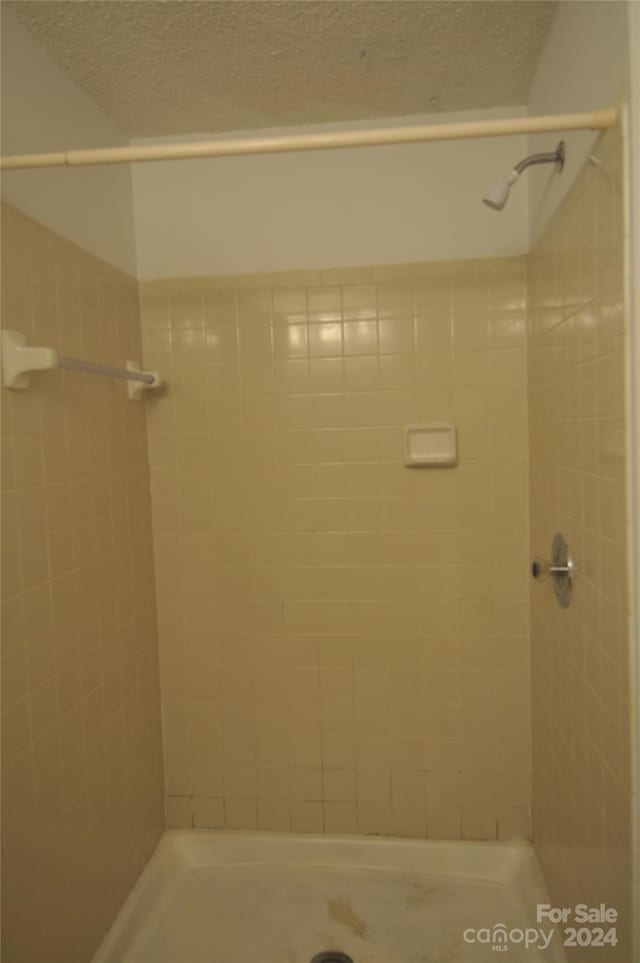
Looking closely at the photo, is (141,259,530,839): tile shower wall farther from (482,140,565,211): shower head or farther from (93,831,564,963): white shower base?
(482,140,565,211): shower head

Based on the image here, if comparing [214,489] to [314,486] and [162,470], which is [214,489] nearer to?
[162,470]

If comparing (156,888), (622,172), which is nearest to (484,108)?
(622,172)

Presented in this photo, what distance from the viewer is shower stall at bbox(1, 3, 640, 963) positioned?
4.46ft

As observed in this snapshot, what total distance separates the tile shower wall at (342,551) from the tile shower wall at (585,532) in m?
0.13

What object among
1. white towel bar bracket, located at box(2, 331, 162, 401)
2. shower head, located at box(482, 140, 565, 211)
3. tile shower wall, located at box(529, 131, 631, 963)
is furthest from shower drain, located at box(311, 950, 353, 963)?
shower head, located at box(482, 140, 565, 211)

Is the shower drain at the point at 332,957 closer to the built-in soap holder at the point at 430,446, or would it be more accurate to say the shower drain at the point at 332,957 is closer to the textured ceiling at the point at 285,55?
the built-in soap holder at the point at 430,446

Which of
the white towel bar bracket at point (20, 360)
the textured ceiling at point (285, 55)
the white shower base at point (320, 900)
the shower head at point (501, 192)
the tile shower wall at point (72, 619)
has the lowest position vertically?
the white shower base at point (320, 900)

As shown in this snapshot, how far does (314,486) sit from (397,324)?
1.75 ft

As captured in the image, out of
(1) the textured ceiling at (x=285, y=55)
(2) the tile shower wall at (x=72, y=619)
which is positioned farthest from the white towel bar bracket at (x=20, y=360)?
(1) the textured ceiling at (x=285, y=55)

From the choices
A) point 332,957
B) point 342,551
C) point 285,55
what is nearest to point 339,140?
point 285,55

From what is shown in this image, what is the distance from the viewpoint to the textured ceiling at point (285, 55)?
1235mm

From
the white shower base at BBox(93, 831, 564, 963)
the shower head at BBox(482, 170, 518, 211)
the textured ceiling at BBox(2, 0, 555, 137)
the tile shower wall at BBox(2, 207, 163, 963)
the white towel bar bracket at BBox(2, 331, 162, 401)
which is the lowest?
the white shower base at BBox(93, 831, 564, 963)

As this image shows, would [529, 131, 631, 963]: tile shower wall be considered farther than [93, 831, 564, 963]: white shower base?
No

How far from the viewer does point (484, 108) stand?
161cm
